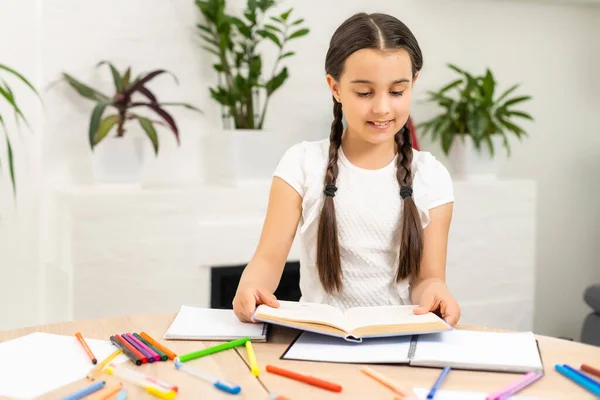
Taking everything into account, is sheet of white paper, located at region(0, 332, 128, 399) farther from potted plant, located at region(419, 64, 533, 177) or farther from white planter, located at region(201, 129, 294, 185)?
potted plant, located at region(419, 64, 533, 177)

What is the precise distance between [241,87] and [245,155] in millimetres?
228

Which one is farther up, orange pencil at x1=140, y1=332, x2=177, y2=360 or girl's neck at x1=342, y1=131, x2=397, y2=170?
girl's neck at x1=342, y1=131, x2=397, y2=170

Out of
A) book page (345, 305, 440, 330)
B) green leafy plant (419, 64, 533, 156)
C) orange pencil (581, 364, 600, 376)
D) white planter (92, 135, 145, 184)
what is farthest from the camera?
green leafy plant (419, 64, 533, 156)

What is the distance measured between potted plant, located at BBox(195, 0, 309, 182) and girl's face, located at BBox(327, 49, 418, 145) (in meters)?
1.01

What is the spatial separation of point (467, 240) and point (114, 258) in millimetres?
1292

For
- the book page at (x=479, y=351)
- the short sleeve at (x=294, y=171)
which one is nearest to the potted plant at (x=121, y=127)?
the short sleeve at (x=294, y=171)

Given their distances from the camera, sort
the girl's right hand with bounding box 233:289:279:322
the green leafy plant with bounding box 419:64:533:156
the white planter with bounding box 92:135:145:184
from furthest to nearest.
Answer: the green leafy plant with bounding box 419:64:533:156 < the white planter with bounding box 92:135:145:184 < the girl's right hand with bounding box 233:289:279:322

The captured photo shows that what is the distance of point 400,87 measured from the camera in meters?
1.21

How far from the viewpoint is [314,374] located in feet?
2.86

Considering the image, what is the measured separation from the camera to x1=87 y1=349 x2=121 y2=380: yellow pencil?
2.82 feet

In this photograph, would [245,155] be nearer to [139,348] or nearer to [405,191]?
[405,191]

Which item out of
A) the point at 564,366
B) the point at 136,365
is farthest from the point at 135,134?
the point at 564,366

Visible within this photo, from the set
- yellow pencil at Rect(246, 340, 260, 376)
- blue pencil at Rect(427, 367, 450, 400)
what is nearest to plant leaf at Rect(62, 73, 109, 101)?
yellow pencil at Rect(246, 340, 260, 376)

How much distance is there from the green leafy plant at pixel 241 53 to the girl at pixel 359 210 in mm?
859
